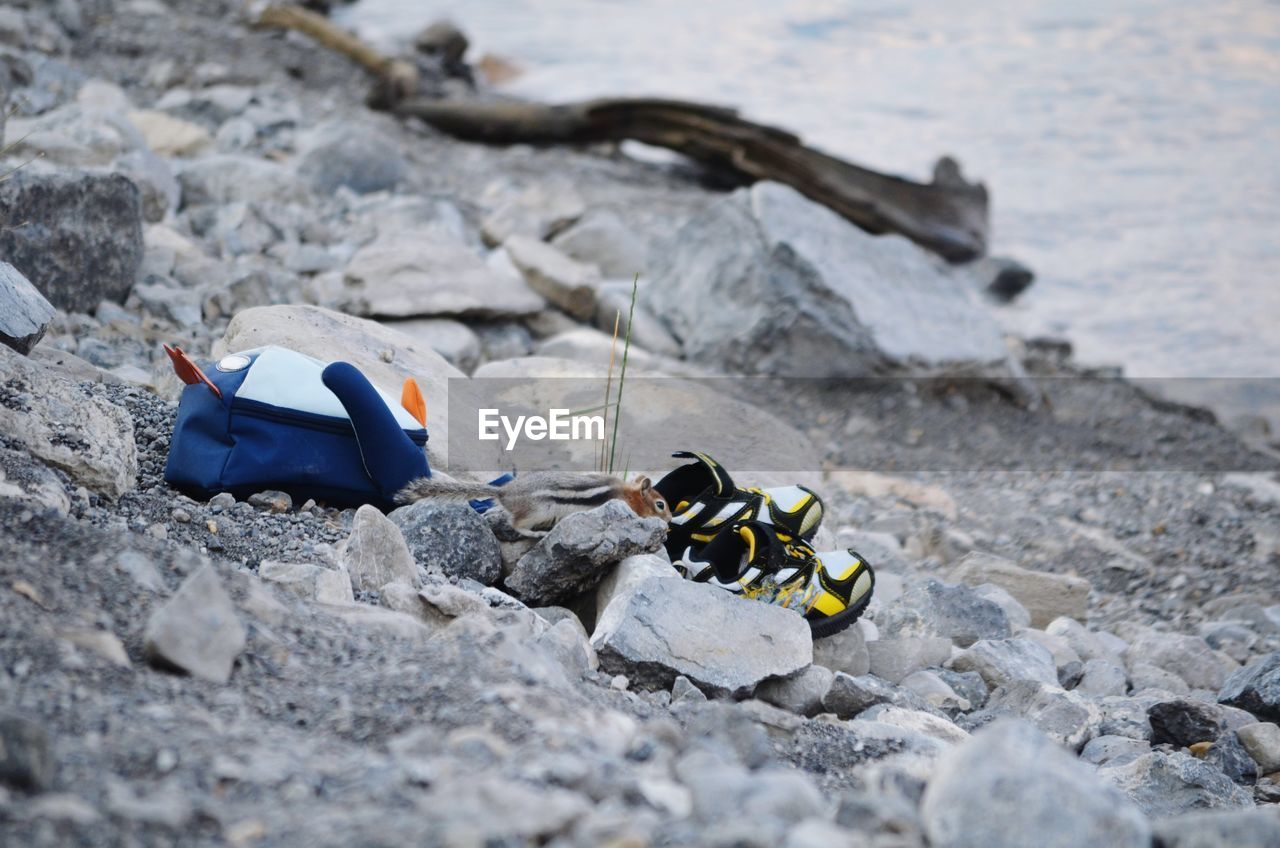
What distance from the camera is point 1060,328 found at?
827 cm

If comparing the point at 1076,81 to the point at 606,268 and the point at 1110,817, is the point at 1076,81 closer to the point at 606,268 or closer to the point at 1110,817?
the point at 606,268

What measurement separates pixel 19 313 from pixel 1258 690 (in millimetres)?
3581

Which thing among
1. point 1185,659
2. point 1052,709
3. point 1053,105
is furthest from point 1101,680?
point 1053,105

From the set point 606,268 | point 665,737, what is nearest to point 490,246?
point 606,268

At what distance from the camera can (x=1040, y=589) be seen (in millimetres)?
4203

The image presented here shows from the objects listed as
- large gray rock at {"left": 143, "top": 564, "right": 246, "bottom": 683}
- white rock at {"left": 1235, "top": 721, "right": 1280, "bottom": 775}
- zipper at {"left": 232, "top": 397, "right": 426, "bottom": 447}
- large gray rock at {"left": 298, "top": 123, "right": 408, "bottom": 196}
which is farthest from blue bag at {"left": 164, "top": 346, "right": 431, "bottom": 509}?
large gray rock at {"left": 298, "top": 123, "right": 408, "bottom": 196}

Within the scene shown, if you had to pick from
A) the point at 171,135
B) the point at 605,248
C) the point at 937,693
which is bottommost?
the point at 937,693

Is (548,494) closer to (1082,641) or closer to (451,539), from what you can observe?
(451,539)

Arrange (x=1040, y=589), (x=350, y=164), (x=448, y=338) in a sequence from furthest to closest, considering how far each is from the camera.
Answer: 1. (x=350, y=164)
2. (x=448, y=338)
3. (x=1040, y=589)

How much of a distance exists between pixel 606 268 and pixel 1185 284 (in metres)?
4.72

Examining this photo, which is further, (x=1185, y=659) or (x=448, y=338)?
(x=448, y=338)

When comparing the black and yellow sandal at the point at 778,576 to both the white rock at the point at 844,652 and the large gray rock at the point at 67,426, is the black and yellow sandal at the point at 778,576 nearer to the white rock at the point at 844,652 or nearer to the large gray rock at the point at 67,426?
the white rock at the point at 844,652

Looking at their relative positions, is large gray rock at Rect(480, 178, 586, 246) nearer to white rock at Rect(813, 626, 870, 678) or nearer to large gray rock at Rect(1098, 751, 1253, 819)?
white rock at Rect(813, 626, 870, 678)

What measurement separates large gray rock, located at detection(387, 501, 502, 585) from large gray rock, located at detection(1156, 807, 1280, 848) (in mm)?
1752
